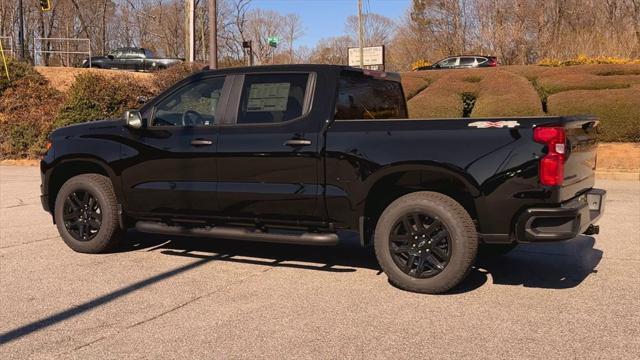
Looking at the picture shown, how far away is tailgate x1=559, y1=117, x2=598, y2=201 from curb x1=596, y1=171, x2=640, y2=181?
8.73 metres

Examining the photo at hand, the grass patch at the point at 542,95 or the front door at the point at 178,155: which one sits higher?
the grass patch at the point at 542,95

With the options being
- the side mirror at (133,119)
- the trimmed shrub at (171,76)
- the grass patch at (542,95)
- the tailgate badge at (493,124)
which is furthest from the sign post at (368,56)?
the tailgate badge at (493,124)

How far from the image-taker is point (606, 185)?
39.8ft

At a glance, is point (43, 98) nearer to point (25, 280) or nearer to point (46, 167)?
point (46, 167)

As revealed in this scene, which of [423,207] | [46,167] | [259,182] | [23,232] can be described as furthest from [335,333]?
[23,232]

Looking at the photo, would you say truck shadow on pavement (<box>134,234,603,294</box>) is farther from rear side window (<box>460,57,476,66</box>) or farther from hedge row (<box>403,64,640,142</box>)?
rear side window (<box>460,57,476,66</box>)

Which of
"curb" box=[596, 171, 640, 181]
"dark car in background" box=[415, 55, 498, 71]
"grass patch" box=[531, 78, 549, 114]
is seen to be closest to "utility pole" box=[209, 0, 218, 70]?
"grass patch" box=[531, 78, 549, 114]

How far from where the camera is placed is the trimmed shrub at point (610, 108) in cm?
1459

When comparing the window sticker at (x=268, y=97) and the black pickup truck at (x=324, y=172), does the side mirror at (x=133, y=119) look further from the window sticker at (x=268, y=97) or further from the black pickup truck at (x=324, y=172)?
the window sticker at (x=268, y=97)

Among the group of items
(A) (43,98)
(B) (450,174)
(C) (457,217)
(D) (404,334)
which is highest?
(A) (43,98)

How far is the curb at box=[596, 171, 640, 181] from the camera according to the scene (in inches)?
512

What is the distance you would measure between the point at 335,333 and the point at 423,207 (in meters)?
1.35

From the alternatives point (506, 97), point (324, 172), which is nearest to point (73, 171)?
point (324, 172)

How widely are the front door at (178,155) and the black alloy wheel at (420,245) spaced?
1.78 meters
